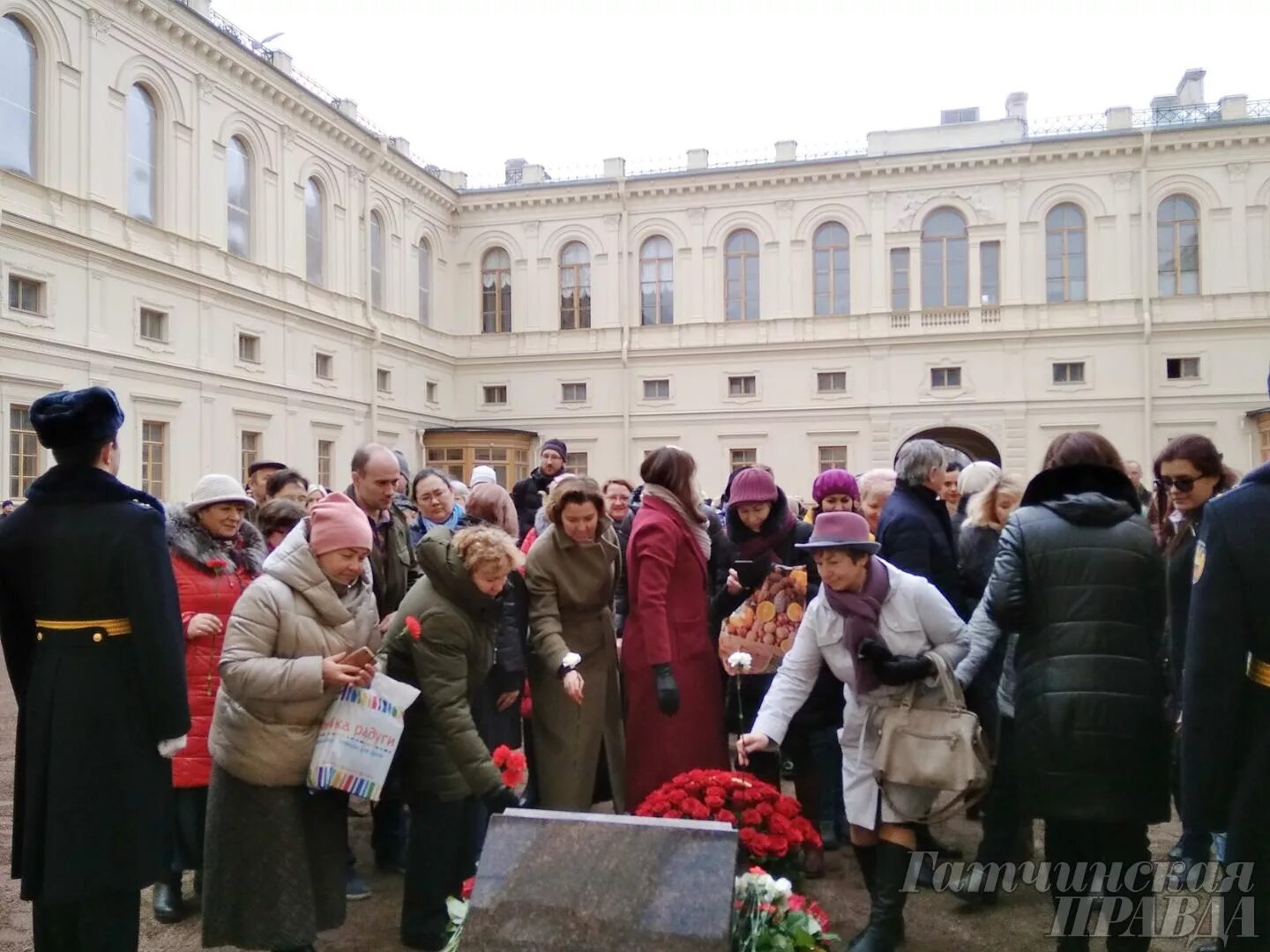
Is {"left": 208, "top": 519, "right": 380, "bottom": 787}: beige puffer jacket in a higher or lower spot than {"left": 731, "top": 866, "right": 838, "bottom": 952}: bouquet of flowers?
higher

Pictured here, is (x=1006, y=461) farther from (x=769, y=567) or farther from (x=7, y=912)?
(x=7, y=912)

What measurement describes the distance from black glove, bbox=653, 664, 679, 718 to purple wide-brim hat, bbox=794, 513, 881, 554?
109 centimetres

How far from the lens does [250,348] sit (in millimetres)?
21844

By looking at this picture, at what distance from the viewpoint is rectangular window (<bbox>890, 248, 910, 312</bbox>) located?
1069 inches

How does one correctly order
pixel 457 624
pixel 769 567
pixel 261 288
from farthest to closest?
1. pixel 261 288
2. pixel 769 567
3. pixel 457 624

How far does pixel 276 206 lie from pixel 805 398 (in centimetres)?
1503

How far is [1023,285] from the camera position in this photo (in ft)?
86.6

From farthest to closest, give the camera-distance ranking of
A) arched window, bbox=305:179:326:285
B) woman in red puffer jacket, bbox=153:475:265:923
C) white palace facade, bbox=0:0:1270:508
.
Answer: arched window, bbox=305:179:326:285 → white palace facade, bbox=0:0:1270:508 → woman in red puffer jacket, bbox=153:475:265:923

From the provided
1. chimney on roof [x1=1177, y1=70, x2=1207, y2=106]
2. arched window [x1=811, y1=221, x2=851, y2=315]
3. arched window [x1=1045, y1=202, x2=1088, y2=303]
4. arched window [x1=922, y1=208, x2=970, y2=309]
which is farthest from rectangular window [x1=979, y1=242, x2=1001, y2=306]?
chimney on roof [x1=1177, y1=70, x2=1207, y2=106]

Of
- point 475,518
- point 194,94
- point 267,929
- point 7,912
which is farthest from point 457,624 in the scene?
point 194,94

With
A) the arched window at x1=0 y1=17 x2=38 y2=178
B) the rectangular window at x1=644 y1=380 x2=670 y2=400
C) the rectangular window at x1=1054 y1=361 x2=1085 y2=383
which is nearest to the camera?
the arched window at x1=0 y1=17 x2=38 y2=178

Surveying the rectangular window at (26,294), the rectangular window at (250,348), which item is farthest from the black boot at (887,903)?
the rectangular window at (250,348)

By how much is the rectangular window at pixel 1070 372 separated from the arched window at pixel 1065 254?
1.80m

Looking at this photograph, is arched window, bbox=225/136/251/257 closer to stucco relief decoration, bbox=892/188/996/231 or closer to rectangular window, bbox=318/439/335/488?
rectangular window, bbox=318/439/335/488
